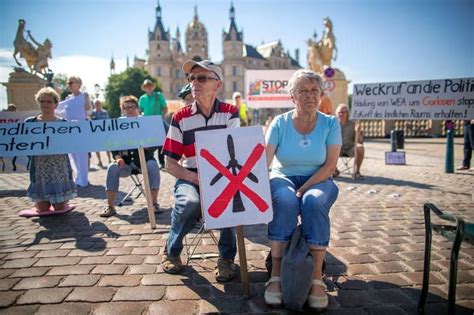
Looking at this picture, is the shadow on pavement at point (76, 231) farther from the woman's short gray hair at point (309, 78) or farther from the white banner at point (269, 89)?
the white banner at point (269, 89)

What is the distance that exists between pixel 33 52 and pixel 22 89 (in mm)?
1893

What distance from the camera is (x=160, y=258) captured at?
3129 mm

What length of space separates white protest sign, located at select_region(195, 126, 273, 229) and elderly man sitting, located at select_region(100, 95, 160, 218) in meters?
2.66

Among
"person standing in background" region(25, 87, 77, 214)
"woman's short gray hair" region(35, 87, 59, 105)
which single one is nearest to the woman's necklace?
"person standing in background" region(25, 87, 77, 214)

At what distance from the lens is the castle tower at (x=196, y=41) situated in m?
93.1

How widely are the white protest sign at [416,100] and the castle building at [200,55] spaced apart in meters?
74.7

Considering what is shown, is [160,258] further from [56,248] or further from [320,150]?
[320,150]

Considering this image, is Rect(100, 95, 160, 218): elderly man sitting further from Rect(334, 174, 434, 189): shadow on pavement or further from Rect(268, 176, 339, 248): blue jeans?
Rect(334, 174, 434, 189): shadow on pavement

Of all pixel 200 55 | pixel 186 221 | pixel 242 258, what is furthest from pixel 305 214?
pixel 200 55

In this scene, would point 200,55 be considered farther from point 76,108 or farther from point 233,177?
point 233,177

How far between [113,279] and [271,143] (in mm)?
1796

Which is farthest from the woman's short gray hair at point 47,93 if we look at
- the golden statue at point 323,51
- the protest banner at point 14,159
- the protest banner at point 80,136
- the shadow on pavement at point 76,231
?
the golden statue at point 323,51

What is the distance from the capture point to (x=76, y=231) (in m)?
3.98

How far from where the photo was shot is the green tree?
53750 millimetres
